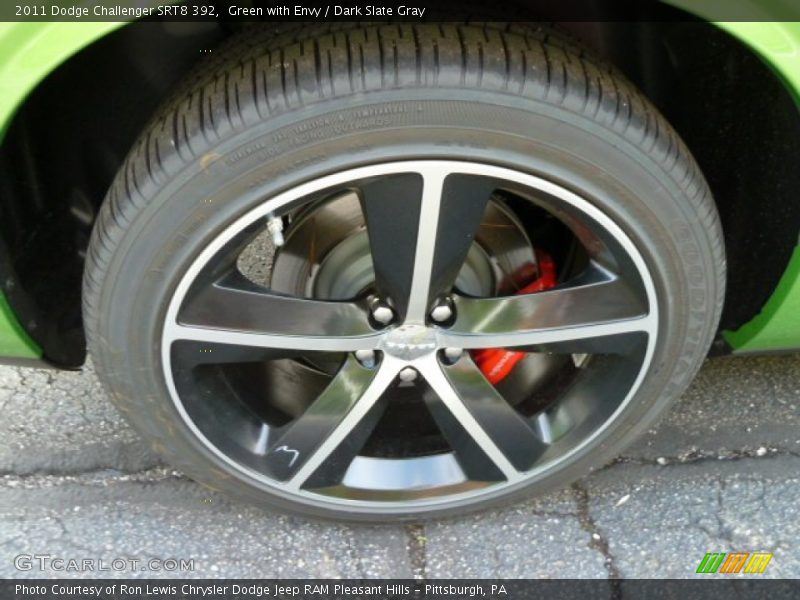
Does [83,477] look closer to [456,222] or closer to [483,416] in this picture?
[483,416]

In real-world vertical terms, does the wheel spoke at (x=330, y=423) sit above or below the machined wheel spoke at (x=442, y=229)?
below

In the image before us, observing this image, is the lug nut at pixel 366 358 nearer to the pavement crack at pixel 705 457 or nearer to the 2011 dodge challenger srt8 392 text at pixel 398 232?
the 2011 dodge challenger srt8 392 text at pixel 398 232

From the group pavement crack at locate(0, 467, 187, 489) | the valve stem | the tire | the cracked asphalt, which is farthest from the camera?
pavement crack at locate(0, 467, 187, 489)

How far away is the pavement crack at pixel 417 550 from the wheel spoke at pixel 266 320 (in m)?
0.56

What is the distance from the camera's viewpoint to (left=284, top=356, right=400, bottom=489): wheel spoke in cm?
161

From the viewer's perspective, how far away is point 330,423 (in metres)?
1.65

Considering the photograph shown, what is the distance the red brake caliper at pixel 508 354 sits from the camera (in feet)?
6.00

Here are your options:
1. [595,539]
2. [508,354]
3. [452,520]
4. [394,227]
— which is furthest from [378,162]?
[595,539]

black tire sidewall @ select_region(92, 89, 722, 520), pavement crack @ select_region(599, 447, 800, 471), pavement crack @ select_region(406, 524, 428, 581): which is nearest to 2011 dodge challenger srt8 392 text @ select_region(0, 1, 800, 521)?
black tire sidewall @ select_region(92, 89, 722, 520)

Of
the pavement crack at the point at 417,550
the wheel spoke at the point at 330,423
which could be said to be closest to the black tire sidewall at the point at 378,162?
the wheel spoke at the point at 330,423

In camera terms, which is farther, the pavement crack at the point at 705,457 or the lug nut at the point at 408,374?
the pavement crack at the point at 705,457

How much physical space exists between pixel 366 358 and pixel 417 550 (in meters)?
0.52

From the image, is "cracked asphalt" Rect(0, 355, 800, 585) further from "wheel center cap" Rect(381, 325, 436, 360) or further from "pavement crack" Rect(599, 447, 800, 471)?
"wheel center cap" Rect(381, 325, 436, 360)

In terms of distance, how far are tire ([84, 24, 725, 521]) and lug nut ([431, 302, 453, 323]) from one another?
0.35 ft
